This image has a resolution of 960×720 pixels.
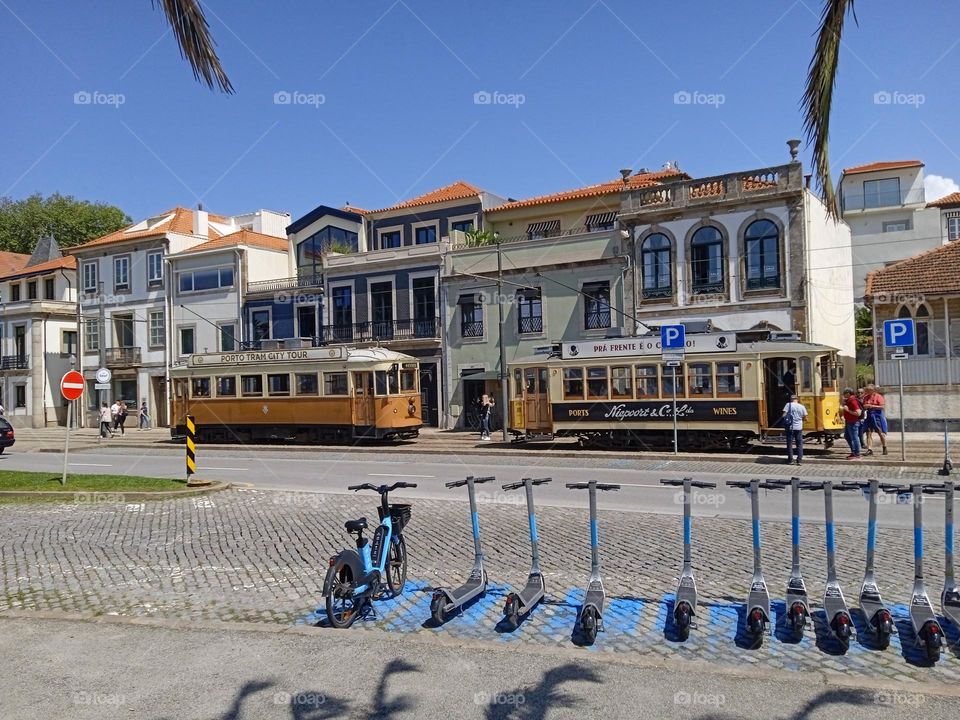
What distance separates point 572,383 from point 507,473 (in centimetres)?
649

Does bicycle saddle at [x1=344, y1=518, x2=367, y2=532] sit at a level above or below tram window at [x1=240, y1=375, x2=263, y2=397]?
below

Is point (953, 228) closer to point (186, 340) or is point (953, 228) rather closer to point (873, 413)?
point (873, 413)

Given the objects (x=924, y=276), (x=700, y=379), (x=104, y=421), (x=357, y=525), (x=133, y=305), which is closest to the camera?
(x=357, y=525)

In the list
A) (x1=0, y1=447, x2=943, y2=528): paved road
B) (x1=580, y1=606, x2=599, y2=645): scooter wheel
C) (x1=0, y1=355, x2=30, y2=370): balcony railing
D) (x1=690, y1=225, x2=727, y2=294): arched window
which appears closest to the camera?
(x1=580, y1=606, x2=599, y2=645): scooter wheel

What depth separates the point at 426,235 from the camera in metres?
38.9

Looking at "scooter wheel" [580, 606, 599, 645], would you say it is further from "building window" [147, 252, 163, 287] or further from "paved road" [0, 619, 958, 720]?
"building window" [147, 252, 163, 287]

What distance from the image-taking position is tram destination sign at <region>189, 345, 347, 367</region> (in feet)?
93.2

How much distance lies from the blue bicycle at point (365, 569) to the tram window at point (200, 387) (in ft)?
82.6

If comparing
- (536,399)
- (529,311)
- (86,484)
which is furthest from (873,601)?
(529,311)

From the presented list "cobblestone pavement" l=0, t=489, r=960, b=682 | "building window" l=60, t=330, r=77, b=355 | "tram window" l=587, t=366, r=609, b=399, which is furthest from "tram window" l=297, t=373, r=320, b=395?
"building window" l=60, t=330, r=77, b=355

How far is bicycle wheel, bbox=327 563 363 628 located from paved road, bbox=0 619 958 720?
219 mm

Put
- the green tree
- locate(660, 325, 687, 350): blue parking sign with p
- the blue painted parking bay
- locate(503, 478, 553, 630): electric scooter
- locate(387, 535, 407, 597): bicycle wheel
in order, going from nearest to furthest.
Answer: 1. the blue painted parking bay
2. locate(503, 478, 553, 630): electric scooter
3. locate(387, 535, 407, 597): bicycle wheel
4. locate(660, 325, 687, 350): blue parking sign with p
5. the green tree

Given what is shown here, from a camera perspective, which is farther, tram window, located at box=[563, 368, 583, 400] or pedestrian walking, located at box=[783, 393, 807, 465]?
tram window, located at box=[563, 368, 583, 400]

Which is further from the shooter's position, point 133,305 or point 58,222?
point 58,222
